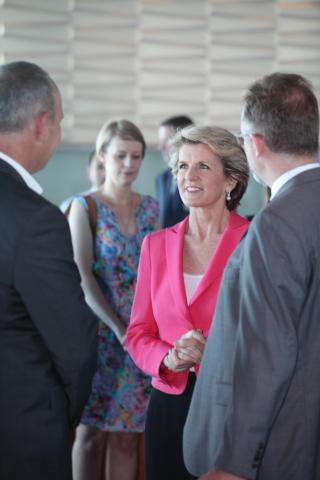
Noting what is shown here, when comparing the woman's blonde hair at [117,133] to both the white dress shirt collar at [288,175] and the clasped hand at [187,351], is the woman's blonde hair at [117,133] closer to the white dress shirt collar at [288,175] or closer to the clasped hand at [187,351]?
the clasped hand at [187,351]

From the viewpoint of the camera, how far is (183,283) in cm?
264

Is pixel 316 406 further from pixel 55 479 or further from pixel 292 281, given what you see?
pixel 55 479

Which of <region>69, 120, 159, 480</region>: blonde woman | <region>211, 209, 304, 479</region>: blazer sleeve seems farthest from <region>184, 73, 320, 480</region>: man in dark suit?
<region>69, 120, 159, 480</region>: blonde woman

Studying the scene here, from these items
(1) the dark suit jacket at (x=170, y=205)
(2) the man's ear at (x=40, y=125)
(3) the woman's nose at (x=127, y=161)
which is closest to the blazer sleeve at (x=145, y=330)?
(2) the man's ear at (x=40, y=125)

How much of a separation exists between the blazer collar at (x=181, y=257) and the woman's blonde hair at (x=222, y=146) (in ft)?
0.53

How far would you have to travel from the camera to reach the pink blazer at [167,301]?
2.60m

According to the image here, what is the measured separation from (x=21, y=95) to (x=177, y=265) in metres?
0.86

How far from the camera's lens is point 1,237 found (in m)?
2.03

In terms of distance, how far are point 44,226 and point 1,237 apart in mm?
124

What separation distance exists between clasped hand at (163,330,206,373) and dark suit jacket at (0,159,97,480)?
374mm

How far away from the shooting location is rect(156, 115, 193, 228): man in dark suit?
5477mm

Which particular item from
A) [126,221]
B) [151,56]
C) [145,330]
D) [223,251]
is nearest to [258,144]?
[223,251]

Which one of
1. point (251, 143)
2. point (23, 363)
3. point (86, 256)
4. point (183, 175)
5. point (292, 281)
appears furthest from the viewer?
point (86, 256)

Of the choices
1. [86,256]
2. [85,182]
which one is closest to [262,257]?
[86,256]
